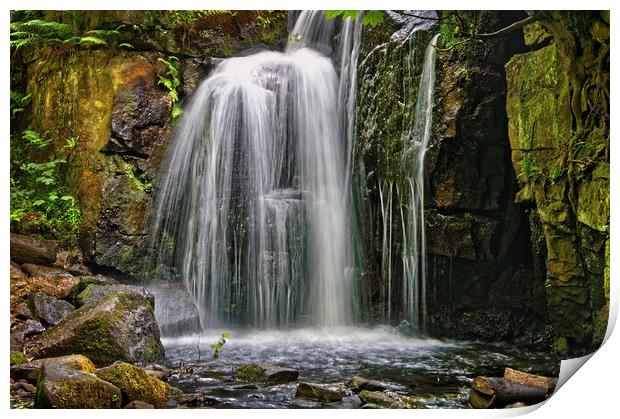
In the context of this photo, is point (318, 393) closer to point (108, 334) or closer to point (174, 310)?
point (108, 334)

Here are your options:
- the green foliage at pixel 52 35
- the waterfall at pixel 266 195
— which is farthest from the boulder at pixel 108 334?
the green foliage at pixel 52 35

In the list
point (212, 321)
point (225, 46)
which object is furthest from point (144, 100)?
point (212, 321)

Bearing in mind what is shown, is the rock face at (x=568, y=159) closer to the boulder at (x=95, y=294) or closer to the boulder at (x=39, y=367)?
the boulder at (x=95, y=294)

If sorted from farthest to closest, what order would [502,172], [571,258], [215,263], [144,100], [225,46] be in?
[225,46]
[144,100]
[215,263]
[502,172]
[571,258]

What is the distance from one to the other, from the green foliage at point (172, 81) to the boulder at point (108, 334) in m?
3.00

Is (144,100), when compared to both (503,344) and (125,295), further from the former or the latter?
(503,344)

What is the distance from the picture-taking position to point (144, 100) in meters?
7.01

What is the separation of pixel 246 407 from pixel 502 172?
3491 millimetres

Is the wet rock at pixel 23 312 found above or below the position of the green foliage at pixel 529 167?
below

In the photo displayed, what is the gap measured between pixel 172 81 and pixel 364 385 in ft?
15.0

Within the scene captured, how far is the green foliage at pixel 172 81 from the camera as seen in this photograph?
716 cm

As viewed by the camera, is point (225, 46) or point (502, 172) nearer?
point (502, 172)

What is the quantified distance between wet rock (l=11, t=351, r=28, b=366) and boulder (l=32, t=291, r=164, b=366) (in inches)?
4.0

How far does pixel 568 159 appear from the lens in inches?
198
